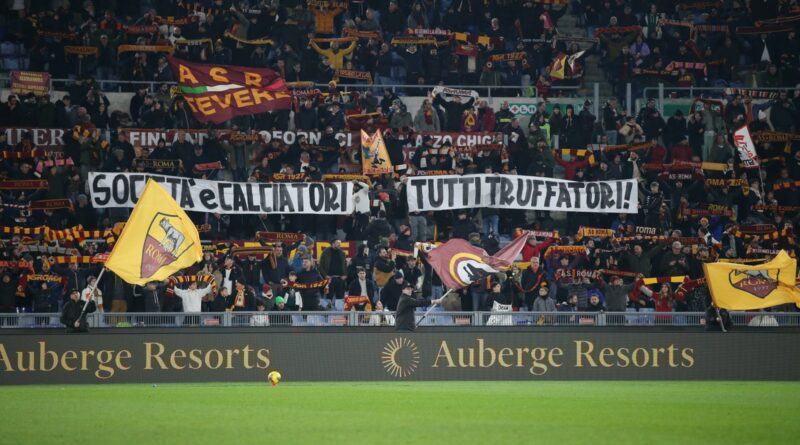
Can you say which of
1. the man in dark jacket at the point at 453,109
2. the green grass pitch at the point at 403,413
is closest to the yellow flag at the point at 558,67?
the man in dark jacket at the point at 453,109

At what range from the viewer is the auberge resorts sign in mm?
24984

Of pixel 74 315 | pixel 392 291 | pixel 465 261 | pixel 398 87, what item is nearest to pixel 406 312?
pixel 465 261

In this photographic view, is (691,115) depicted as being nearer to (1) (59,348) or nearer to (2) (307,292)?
(2) (307,292)

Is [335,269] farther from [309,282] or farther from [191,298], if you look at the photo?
Answer: [191,298]

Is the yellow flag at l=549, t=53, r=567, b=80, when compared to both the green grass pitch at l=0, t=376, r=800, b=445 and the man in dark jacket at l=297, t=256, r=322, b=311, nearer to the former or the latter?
the man in dark jacket at l=297, t=256, r=322, b=311

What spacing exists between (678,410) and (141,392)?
8.95 metres

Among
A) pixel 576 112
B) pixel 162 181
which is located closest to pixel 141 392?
pixel 162 181

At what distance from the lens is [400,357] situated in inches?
1013

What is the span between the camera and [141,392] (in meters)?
22.6

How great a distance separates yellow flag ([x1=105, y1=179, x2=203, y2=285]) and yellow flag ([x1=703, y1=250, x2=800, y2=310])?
10.0 m

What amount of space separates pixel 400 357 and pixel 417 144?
8.71 m

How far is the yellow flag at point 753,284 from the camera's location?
26328 millimetres

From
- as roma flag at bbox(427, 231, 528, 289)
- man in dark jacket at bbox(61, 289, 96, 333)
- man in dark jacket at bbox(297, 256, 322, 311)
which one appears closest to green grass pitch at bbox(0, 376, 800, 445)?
man in dark jacket at bbox(61, 289, 96, 333)

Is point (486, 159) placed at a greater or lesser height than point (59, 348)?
greater
